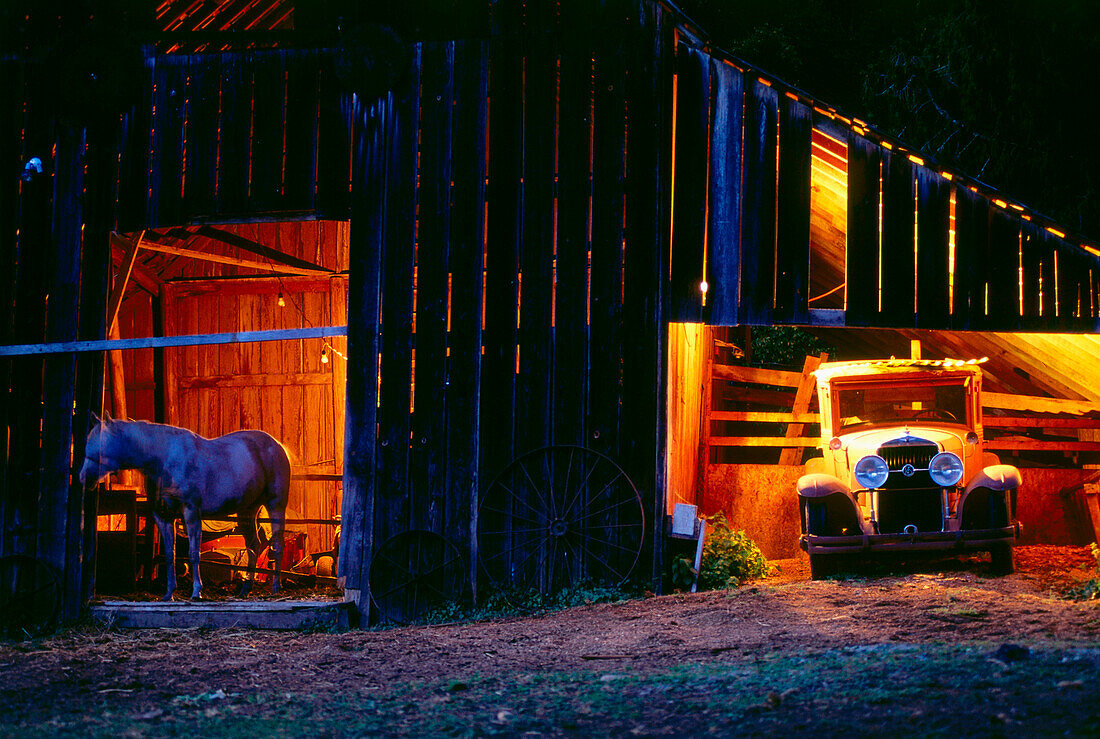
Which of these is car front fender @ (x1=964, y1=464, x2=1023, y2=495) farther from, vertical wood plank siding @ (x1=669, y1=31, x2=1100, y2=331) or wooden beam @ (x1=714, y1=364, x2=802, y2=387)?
wooden beam @ (x1=714, y1=364, x2=802, y2=387)

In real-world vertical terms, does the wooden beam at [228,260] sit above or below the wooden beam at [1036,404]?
above

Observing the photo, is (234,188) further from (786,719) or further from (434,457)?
(786,719)

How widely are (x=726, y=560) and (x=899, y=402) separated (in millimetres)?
2836

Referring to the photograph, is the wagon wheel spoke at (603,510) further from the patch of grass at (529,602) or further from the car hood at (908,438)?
the car hood at (908,438)

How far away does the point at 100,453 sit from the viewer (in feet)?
34.1

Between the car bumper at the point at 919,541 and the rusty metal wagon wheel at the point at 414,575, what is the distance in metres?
3.82

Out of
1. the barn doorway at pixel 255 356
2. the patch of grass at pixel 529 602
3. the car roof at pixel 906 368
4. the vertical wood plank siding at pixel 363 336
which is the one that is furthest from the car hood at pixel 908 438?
the barn doorway at pixel 255 356

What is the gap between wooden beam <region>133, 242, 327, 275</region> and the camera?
40.6 feet

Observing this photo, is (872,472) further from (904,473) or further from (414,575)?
(414,575)

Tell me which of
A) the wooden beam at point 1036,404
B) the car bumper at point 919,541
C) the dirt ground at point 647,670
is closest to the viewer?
the dirt ground at point 647,670

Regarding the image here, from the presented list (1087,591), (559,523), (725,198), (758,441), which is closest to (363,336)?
(559,523)

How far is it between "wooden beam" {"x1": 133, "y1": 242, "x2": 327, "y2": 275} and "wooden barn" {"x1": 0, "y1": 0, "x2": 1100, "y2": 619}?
953mm

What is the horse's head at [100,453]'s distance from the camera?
34.0 feet

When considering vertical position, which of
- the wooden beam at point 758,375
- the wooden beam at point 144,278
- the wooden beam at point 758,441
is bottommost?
the wooden beam at point 758,441
